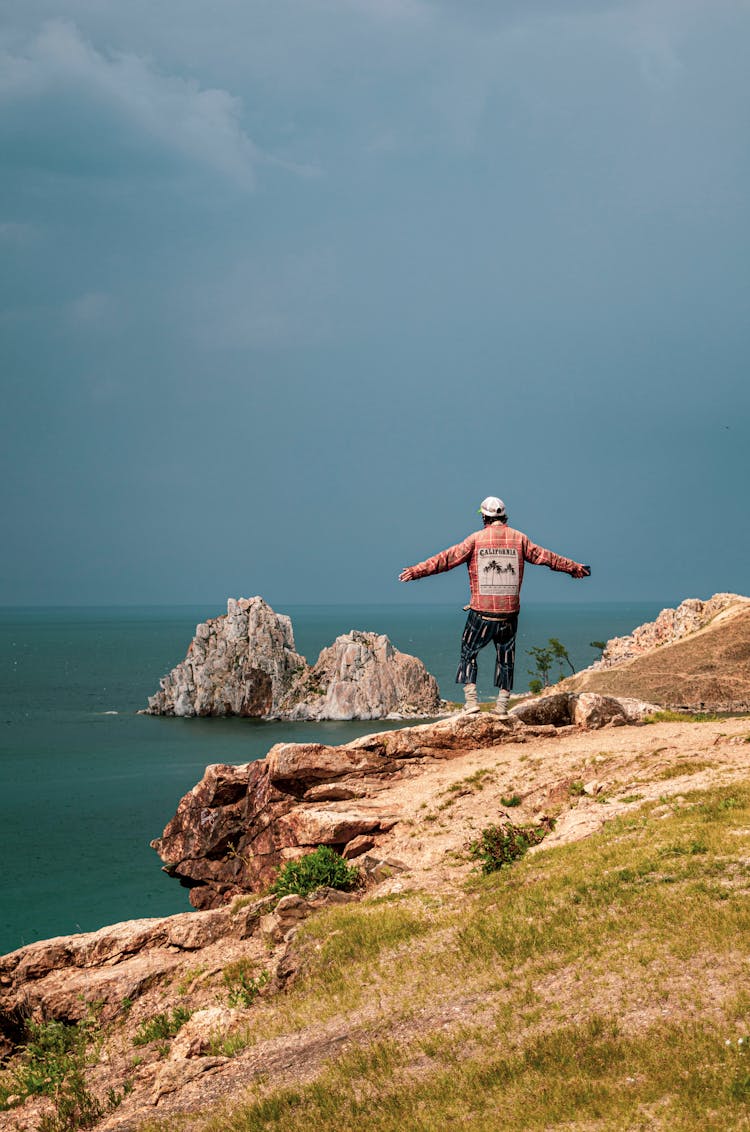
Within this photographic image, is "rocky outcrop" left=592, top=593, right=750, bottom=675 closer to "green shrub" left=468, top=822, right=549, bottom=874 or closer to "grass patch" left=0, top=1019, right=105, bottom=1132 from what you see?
"green shrub" left=468, top=822, right=549, bottom=874

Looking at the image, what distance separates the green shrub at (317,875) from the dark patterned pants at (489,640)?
7.30 metres

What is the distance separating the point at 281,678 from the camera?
362 feet

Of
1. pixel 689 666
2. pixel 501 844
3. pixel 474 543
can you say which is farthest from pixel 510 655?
pixel 689 666

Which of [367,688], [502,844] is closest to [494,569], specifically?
[502,844]

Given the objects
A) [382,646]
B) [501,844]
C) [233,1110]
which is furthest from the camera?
[382,646]

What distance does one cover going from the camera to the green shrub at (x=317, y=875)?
49.5 feet

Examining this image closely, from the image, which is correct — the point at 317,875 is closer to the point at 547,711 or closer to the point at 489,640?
the point at 489,640

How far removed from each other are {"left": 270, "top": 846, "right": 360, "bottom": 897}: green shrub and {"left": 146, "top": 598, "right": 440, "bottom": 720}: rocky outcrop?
86.8m

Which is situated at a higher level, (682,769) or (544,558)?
(544,558)

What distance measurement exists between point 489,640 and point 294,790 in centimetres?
633

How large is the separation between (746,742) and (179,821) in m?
14.1

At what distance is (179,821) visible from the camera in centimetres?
2211

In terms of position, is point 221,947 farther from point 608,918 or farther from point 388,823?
point 608,918

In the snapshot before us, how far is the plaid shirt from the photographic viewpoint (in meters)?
21.4
